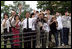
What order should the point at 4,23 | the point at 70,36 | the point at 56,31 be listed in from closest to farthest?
the point at 4,23 < the point at 56,31 < the point at 70,36

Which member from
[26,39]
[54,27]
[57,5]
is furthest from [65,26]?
[26,39]

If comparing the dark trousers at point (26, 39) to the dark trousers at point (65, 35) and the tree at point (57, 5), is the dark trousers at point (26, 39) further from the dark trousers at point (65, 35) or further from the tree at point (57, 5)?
the tree at point (57, 5)

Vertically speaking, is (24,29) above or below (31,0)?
below

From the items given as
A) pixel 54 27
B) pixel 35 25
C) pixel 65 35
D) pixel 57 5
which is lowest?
pixel 65 35

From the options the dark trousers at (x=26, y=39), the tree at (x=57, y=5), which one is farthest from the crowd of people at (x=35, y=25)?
the tree at (x=57, y=5)

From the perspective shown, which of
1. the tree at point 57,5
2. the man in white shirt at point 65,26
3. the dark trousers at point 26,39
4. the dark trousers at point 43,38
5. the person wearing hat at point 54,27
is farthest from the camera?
the tree at point 57,5

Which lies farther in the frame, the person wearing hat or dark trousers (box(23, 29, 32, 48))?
the person wearing hat

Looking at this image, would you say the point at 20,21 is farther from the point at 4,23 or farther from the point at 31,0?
the point at 31,0

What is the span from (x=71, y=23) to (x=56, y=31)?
0.86 meters

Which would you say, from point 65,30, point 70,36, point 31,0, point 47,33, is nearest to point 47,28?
point 47,33

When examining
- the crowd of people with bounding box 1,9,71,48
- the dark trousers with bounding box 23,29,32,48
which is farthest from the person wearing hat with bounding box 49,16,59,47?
the dark trousers with bounding box 23,29,32,48

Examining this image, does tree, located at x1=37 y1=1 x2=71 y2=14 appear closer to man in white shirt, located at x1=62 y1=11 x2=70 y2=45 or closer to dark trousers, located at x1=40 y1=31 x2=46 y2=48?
man in white shirt, located at x1=62 y1=11 x2=70 y2=45

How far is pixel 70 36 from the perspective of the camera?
929 cm

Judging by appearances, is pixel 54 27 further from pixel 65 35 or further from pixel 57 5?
pixel 57 5
